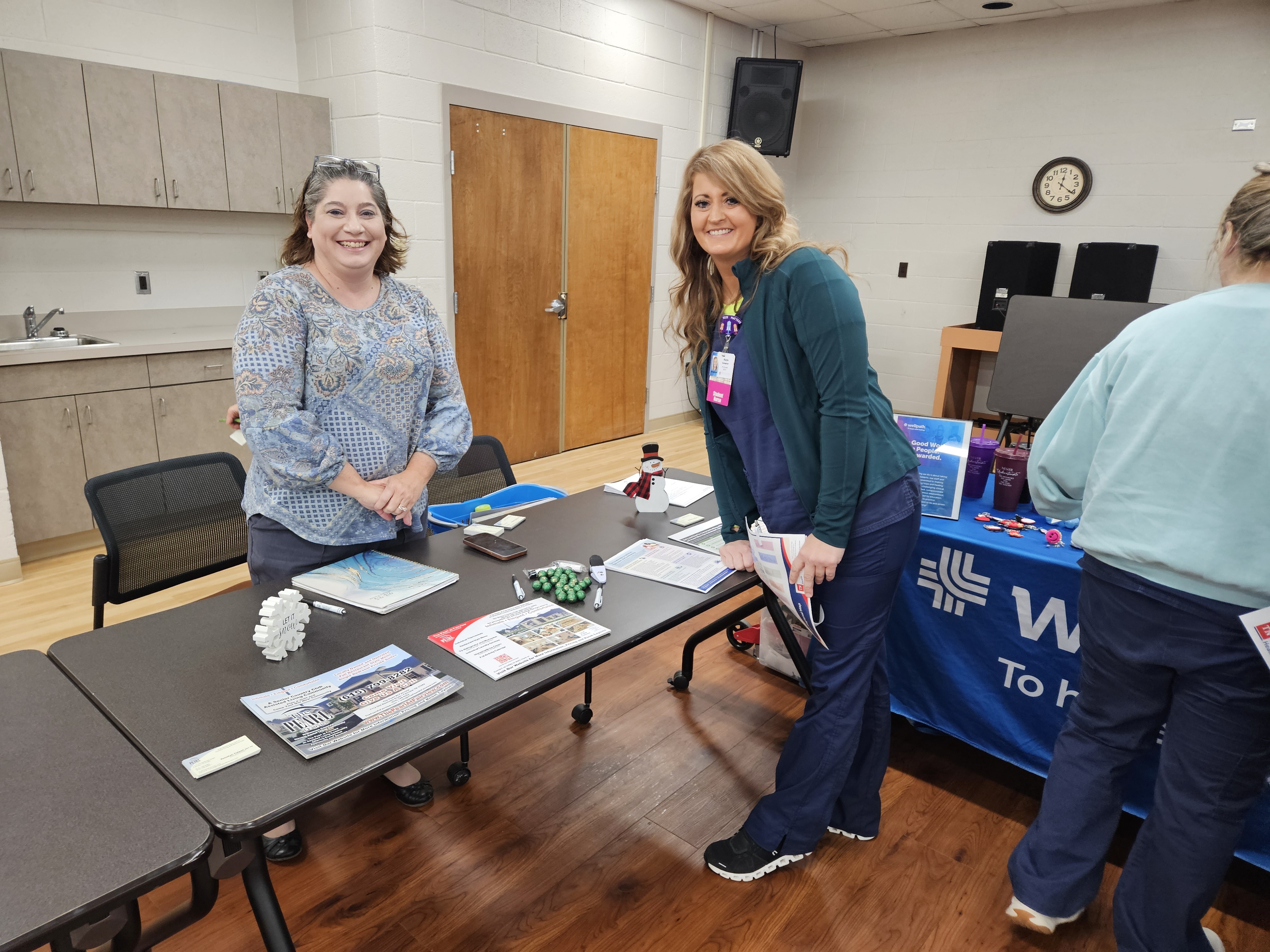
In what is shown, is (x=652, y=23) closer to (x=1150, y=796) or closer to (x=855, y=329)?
(x=855, y=329)

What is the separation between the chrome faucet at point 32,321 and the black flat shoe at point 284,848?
3040mm

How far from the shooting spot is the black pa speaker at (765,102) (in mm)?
5879

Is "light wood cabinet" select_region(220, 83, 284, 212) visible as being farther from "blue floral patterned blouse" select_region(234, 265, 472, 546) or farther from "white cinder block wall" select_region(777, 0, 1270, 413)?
"white cinder block wall" select_region(777, 0, 1270, 413)

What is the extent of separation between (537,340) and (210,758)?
4.28 metres

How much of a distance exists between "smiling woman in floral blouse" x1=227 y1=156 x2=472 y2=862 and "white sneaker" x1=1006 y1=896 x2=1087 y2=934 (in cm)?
153

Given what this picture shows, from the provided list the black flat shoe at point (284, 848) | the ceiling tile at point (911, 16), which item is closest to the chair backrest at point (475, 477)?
the black flat shoe at point (284, 848)

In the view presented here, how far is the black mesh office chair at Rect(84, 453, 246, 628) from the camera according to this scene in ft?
6.41

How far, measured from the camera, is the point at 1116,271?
206 inches

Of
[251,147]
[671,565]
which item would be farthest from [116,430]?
[671,565]

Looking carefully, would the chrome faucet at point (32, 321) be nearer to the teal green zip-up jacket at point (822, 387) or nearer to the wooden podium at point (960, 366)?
the teal green zip-up jacket at point (822, 387)

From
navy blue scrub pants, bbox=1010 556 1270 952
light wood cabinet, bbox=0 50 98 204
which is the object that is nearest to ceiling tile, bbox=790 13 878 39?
light wood cabinet, bbox=0 50 98 204

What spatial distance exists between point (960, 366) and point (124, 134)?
210 inches

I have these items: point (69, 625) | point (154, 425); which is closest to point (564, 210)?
point (154, 425)

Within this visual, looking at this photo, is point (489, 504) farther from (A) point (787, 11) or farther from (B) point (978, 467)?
(A) point (787, 11)
